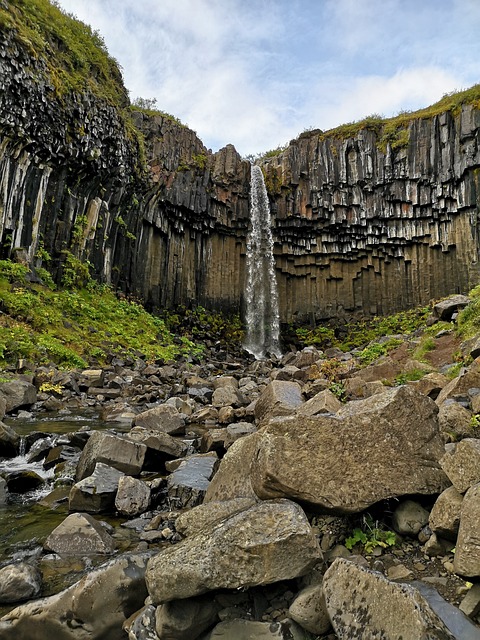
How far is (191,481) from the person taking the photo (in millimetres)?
5125

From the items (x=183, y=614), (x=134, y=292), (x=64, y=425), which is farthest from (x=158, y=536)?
(x=134, y=292)

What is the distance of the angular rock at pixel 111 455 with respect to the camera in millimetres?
5566

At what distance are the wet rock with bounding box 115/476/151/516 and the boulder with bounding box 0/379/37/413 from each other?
6161mm

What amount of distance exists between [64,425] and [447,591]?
323 inches

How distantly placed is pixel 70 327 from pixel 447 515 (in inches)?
660

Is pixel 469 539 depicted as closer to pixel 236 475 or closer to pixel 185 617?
pixel 185 617

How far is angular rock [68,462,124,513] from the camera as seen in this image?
485 cm

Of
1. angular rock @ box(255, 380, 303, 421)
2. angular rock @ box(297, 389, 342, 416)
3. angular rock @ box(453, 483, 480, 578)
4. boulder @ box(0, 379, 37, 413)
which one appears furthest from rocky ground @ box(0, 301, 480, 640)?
boulder @ box(0, 379, 37, 413)

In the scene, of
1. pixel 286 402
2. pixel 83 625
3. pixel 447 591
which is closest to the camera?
pixel 447 591

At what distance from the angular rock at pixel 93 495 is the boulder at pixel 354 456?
2.23m

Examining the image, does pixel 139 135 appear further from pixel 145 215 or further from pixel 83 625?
pixel 83 625

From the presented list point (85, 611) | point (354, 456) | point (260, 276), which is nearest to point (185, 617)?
point (85, 611)

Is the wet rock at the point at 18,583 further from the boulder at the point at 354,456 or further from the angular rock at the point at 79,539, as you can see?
the boulder at the point at 354,456

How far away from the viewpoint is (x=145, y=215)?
28.2 meters
